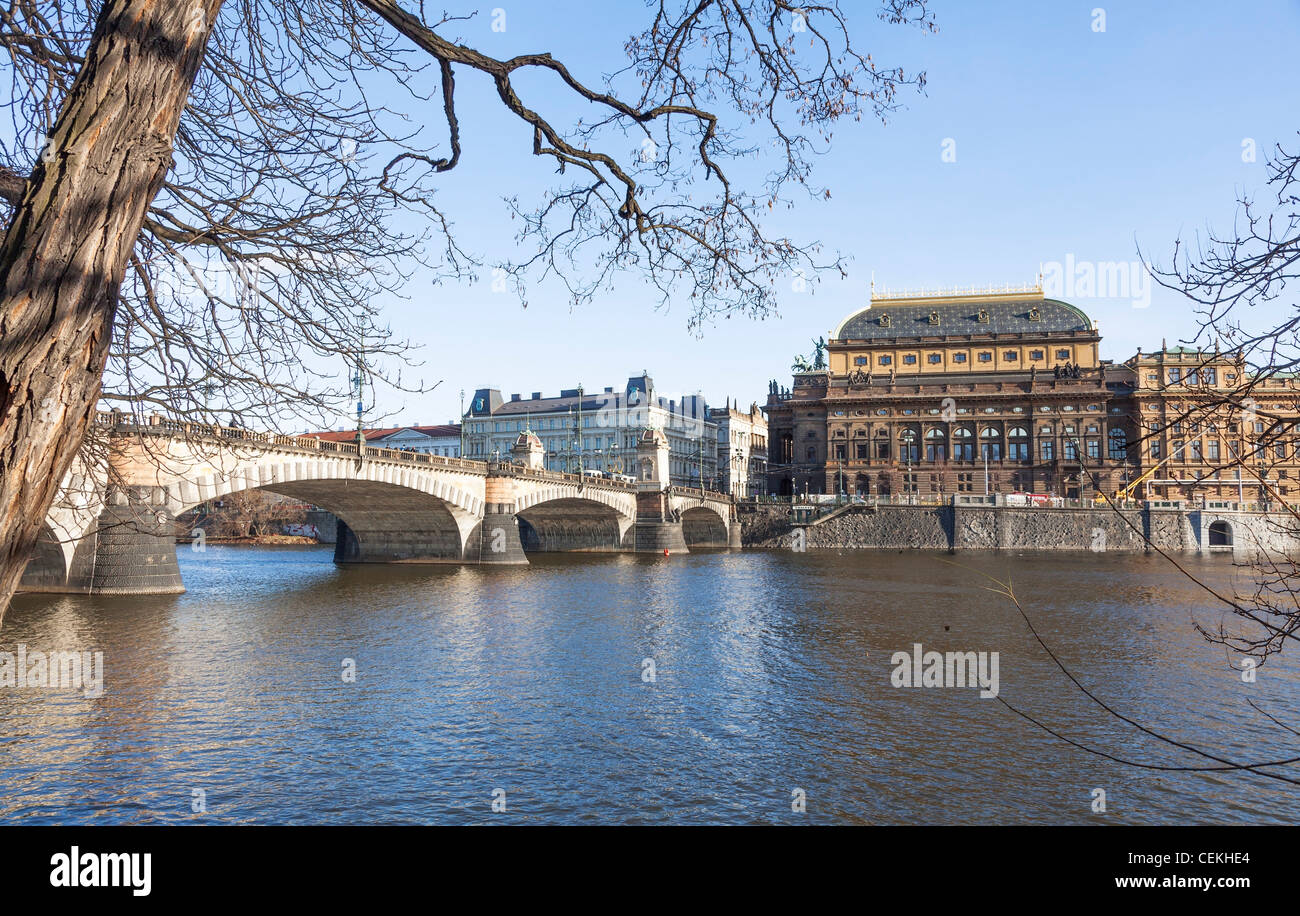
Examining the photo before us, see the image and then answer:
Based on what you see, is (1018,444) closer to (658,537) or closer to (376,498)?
(658,537)

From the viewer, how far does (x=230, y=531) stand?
90.1 meters

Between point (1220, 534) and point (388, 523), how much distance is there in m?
67.8

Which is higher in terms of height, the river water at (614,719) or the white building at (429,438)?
the white building at (429,438)

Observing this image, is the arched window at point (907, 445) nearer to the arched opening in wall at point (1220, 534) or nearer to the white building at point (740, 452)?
the arched opening in wall at point (1220, 534)

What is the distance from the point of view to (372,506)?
52188mm

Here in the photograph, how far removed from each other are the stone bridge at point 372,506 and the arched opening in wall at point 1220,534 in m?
40.9

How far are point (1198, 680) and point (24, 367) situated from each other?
21332 mm

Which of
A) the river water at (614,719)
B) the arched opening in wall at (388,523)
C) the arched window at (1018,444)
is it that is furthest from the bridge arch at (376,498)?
the arched window at (1018,444)

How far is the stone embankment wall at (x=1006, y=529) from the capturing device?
253ft

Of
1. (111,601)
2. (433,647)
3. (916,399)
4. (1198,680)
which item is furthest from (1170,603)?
(916,399)

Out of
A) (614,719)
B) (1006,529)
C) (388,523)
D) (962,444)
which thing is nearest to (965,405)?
(962,444)

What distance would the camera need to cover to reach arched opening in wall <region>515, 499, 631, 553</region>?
7006 cm

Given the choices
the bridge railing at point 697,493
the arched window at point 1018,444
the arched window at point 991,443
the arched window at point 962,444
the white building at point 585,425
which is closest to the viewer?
the bridge railing at point 697,493

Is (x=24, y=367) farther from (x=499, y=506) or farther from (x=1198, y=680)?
(x=499, y=506)
